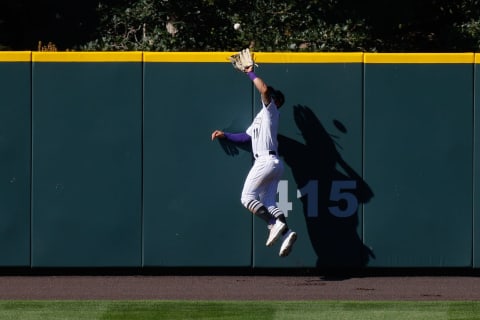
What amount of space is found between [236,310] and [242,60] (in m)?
2.91

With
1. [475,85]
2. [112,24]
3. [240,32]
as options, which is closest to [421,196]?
[475,85]

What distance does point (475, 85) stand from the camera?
12648 mm

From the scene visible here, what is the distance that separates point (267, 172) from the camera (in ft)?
40.4

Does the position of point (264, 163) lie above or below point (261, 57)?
below

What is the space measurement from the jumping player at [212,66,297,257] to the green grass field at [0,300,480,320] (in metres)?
1.43

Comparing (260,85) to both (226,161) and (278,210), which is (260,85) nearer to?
(226,161)

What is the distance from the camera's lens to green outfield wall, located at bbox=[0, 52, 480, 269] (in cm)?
1259

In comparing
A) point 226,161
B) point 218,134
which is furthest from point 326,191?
point 218,134

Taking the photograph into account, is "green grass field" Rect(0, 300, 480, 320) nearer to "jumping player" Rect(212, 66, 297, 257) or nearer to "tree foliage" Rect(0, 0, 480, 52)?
"jumping player" Rect(212, 66, 297, 257)

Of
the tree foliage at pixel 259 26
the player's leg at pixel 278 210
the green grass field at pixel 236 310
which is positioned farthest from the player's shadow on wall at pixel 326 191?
the tree foliage at pixel 259 26

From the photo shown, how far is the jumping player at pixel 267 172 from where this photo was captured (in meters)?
12.2

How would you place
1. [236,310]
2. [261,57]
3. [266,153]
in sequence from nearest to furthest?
1. [236,310]
2. [266,153]
3. [261,57]

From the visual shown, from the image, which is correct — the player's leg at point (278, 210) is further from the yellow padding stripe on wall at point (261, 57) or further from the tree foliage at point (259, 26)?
the tree foliage at point (259, 26)

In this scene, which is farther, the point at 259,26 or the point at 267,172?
the point at 259,26
